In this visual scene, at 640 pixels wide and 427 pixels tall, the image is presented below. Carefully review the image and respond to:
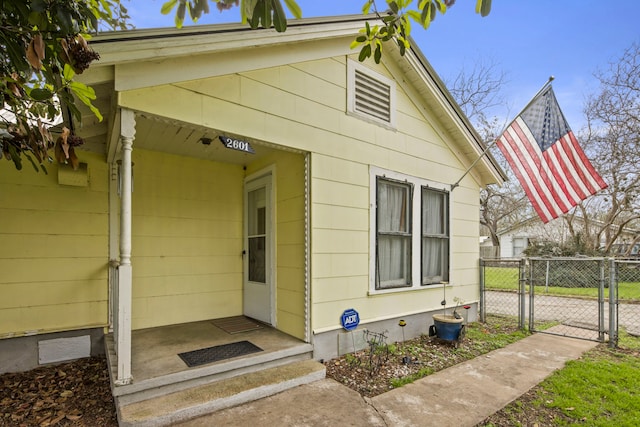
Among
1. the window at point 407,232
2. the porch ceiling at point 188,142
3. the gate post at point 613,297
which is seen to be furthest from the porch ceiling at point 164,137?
the gate post at point 613,297

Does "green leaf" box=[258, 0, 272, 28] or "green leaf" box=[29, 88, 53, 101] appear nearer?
"green leaf" box=[258, 0, 272, 28]

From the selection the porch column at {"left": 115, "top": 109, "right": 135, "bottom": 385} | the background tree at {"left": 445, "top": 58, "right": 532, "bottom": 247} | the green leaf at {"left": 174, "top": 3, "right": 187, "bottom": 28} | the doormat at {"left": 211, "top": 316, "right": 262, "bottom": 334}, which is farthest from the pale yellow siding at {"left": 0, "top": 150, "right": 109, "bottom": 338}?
the background tree at {"left": 445, "top": 58, "right": 532, "bottom": 247}

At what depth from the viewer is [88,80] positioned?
8.32ft

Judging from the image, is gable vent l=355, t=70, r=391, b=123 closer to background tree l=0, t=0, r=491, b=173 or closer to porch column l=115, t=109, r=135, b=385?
background tree l=0, t=0, r=491, b=173

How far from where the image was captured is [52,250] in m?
3.61

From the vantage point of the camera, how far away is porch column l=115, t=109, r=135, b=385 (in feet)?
8.48

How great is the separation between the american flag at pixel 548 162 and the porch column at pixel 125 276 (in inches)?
194

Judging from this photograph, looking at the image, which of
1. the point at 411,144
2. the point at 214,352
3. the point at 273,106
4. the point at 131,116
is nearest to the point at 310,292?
the point at 214,352

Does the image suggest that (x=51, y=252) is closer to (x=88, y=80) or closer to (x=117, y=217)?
(x=117, y=217)

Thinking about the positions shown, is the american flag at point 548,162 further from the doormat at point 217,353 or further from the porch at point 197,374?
the doormat at point 217,353

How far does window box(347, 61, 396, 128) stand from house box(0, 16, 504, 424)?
0.09ft

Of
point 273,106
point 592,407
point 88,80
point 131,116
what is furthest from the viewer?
point 273,106

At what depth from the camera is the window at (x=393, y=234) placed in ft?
14.8

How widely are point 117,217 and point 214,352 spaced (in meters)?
2.01
